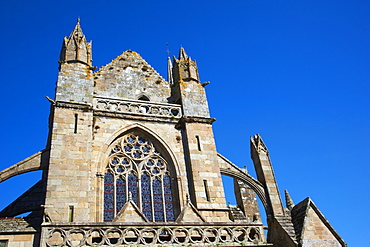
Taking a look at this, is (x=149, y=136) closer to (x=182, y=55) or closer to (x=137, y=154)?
(x=137, y=154)

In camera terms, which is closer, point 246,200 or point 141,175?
point 141,175

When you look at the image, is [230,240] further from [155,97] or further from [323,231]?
[155,97]

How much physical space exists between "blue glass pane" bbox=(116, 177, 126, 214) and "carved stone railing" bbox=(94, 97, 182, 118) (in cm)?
257

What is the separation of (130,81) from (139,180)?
4.85 meters

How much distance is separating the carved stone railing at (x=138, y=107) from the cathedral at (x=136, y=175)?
0.04 metres

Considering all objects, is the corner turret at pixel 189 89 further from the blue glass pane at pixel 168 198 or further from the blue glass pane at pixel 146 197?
the blue glass pane at pixel 146 197

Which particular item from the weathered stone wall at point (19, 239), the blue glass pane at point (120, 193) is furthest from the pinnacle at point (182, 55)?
the weathered stone wall at point (19, 239)

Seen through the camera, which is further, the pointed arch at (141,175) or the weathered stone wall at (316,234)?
the pointed arch at (141,175)

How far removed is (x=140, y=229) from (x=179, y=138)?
15.1 feet

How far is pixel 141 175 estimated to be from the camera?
485 inches

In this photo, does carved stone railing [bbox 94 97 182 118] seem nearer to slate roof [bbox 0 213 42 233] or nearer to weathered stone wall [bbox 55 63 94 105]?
weathered stone wall [bbox 55 63 94 105]

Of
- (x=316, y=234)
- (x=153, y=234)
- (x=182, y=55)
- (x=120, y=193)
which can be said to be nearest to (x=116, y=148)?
(x=120, y=193)

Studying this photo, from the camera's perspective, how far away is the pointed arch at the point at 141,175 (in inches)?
457

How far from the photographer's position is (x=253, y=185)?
496 inches
